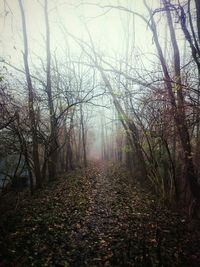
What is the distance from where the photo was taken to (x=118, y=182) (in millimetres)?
14500

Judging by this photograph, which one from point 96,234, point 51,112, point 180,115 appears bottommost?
point 96,234

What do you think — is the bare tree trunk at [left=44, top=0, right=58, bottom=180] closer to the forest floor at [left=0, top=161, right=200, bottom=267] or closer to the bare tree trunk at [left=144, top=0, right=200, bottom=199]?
the forest floor at [left=0, top=161, right=200, bottom=267]

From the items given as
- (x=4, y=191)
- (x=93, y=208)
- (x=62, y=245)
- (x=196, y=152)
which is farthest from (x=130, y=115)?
(x=62, y=245)

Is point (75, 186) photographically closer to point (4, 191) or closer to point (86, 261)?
point (4, 191)

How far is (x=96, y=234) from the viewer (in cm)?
677

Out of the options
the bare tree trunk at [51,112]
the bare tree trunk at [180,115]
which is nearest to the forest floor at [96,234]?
the bare tree trunk at [180,115]

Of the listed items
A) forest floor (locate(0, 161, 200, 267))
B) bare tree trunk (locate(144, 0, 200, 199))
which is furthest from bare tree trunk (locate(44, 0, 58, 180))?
bare tree trunk (locate(144, 0, 200, 199))

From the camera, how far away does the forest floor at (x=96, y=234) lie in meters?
5.45

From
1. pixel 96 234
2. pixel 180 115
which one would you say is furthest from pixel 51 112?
pixel 96 234

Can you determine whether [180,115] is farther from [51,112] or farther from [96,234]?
[51,112]

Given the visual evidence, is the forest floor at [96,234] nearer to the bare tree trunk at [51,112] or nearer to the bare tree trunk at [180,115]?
the bare tree trunk at [180,115]

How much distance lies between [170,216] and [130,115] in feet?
21.5

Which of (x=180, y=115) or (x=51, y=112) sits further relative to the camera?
(x=51, y=112)

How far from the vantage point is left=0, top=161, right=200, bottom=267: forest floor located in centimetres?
545
